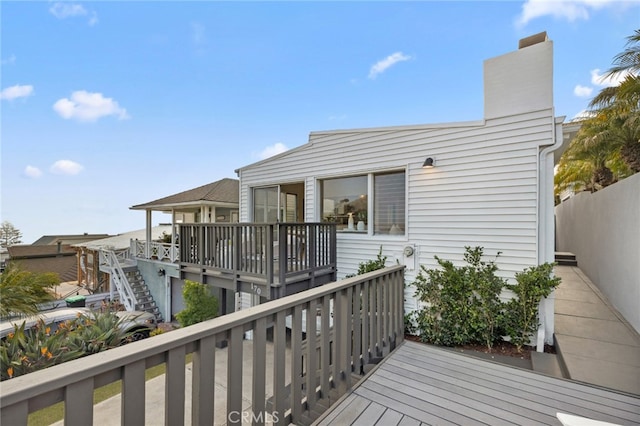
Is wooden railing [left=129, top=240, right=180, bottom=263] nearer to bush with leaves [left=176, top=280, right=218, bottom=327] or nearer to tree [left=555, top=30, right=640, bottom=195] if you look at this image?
bush with leaves [left=176, top=280, right=218, bottom=327]

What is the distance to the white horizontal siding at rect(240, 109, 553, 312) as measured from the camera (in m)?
3.96

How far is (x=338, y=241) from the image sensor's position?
583 centimetres

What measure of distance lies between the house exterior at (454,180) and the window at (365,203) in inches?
0.8

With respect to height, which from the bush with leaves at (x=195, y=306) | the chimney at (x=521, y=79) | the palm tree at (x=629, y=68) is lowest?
the bush with leaves at (x=195, y=306)

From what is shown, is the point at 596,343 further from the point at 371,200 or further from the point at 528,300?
the point at 371,200

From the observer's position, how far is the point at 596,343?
3.37 metres

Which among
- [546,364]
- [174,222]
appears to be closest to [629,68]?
[546,364]

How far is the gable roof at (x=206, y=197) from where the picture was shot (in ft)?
37.9

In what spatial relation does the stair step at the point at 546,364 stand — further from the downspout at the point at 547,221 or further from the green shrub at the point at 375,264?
the green shrub at the point at 375,264

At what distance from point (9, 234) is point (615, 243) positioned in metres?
40.6

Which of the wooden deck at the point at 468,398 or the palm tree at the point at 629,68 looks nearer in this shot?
the wooden deck at the point at 468,398

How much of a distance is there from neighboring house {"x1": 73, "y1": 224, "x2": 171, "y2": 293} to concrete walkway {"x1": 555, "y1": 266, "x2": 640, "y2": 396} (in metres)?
15.1

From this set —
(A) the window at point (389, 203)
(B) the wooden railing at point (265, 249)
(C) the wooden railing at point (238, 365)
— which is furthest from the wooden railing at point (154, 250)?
(C) the wooden railing at point (238, 365)

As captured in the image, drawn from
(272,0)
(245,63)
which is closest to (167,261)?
(245,63)
